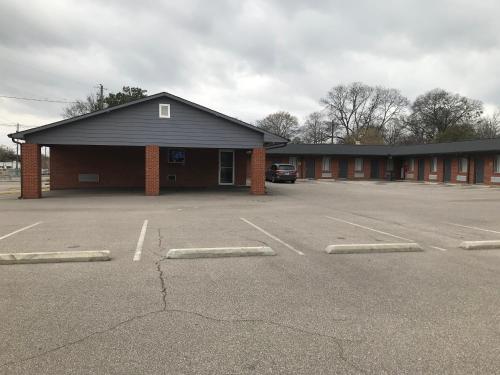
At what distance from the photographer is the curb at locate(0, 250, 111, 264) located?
6.48 metres

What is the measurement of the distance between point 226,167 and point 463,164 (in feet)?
67.7

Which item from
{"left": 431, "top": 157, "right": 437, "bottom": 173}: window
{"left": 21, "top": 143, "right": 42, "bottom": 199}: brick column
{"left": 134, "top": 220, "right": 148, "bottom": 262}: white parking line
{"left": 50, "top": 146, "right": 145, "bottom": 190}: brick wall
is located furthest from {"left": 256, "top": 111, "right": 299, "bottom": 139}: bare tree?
{"left": 134, "top": 220, "right": 148, "bottom": 262}: white parking line

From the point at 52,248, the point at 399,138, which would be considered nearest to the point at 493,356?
the point at 52,248

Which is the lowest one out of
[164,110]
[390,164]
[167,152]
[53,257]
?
[53,257]

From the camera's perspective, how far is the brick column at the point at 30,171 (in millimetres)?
18406

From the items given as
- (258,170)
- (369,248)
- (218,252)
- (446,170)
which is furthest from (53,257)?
(446,170)

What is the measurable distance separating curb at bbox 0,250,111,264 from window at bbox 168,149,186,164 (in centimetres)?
1939

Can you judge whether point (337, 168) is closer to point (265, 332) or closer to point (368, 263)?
point (368, 263)

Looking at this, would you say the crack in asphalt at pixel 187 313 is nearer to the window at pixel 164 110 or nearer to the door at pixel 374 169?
the window at pixel 164 110

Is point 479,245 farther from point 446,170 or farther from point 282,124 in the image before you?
point 282,124

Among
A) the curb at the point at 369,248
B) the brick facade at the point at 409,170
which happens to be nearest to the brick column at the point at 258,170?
the curb at the point at 369,248

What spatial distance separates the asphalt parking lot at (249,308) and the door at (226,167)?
57.7 ft

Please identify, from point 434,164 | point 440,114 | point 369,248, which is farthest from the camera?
point 440,114

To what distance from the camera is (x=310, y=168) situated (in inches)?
1673
